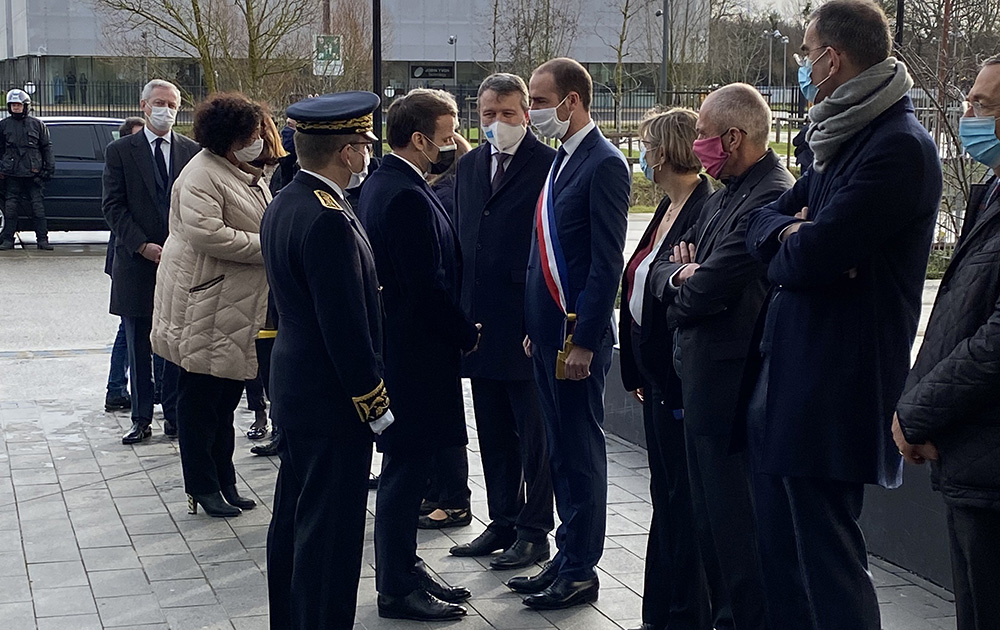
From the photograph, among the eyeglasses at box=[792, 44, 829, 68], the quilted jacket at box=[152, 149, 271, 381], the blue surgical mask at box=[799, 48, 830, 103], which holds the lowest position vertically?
the quilted jacket at box=[152, 149, 271, 381]

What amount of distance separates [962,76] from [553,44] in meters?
36.3

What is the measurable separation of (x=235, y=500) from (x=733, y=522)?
10.8 feet

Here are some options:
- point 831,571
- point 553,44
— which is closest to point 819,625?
point 831,571

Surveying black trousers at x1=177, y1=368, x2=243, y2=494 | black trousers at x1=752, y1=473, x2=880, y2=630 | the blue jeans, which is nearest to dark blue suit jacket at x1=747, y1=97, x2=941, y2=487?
black trousers at x1=752, y1=473, x2=880, y2=630

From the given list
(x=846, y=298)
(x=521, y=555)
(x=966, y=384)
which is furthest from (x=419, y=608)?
(x=966, y=384)

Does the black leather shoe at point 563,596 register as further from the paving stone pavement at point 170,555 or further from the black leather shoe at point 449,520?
the black leather shoe at point 449,520

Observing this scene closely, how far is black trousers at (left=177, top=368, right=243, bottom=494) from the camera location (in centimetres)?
674

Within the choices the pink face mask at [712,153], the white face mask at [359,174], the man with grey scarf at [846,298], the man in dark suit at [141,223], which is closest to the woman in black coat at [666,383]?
the pink face mask at [712,153]

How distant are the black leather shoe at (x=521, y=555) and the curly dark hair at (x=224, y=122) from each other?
259 cm

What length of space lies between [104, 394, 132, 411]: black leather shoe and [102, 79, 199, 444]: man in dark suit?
0.91 metres

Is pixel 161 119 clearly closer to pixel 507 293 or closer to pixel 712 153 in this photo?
pixel 507 293

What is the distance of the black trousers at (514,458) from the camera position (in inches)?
235

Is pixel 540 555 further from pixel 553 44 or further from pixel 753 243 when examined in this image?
pixel 553 44

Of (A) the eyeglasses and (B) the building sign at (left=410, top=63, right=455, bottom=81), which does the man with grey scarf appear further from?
(B) the building sign at (left=410, top=63, right=455, bottom=81)
